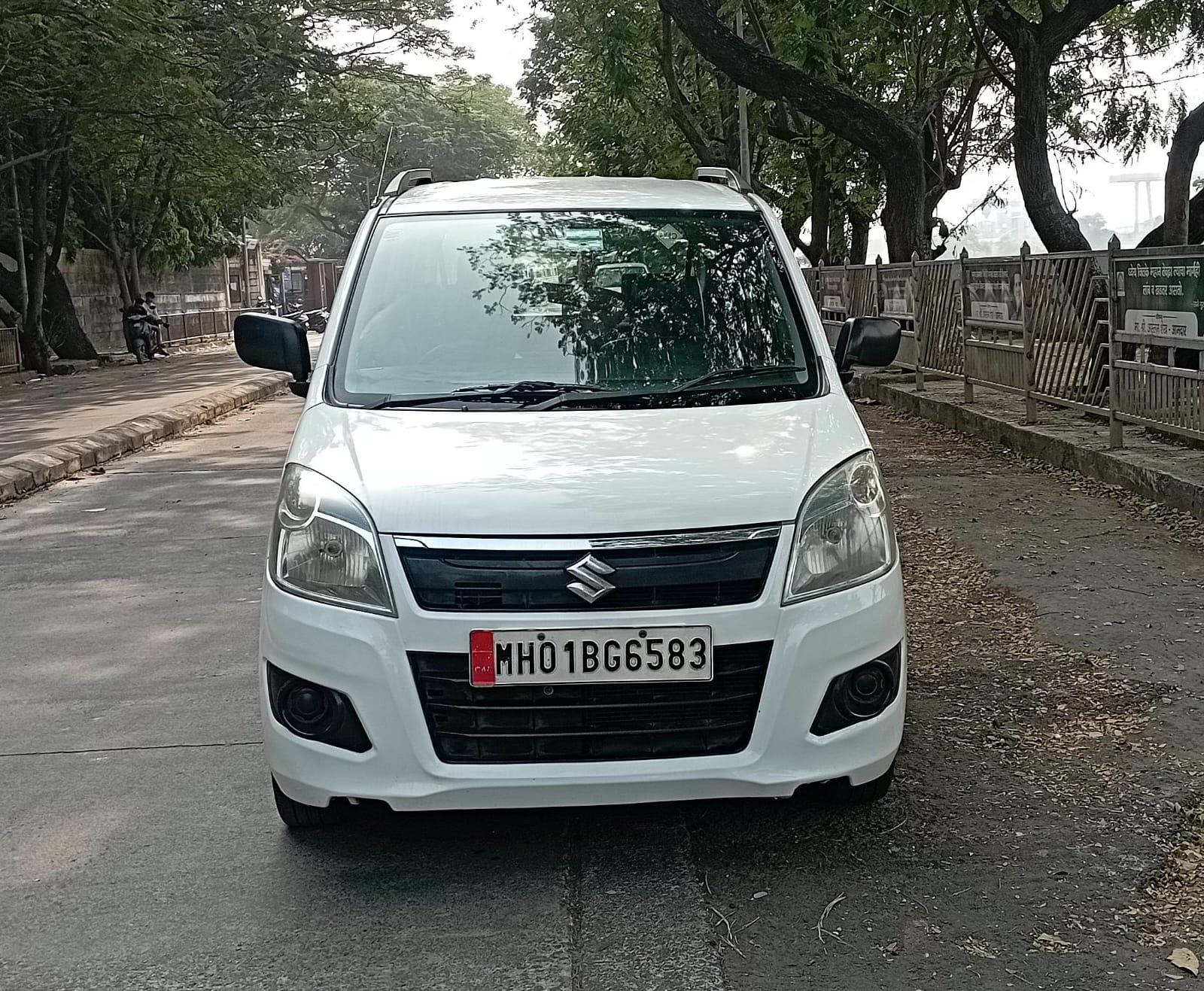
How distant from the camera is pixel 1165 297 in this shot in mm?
9180

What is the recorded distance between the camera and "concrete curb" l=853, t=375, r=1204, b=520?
8.35 metres

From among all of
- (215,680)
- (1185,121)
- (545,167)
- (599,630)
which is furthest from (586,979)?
(545,167)

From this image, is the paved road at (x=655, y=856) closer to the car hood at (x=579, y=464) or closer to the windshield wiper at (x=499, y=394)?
the car hood at (x=579, y=464)

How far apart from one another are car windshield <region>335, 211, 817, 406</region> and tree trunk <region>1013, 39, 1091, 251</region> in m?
11.2

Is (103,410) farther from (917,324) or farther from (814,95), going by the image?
(917,324)

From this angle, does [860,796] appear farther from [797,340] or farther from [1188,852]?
[797,340]

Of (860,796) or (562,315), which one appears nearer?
(860,796)

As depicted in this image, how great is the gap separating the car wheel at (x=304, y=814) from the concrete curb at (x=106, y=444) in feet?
26.8

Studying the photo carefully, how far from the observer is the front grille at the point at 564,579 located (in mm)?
3506

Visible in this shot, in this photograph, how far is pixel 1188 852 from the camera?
3.81 meters

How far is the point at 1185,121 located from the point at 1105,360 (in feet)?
18.5

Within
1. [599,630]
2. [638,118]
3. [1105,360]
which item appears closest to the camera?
[599,630]

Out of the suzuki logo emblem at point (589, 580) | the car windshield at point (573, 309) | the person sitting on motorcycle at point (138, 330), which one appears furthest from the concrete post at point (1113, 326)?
the person sitting on motorcycle at point (138, 330)

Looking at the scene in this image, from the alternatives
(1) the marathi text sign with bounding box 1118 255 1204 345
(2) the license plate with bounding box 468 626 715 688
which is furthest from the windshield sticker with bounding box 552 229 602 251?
(1) the marathi text sign with bounding box 1118 255 1204 345
